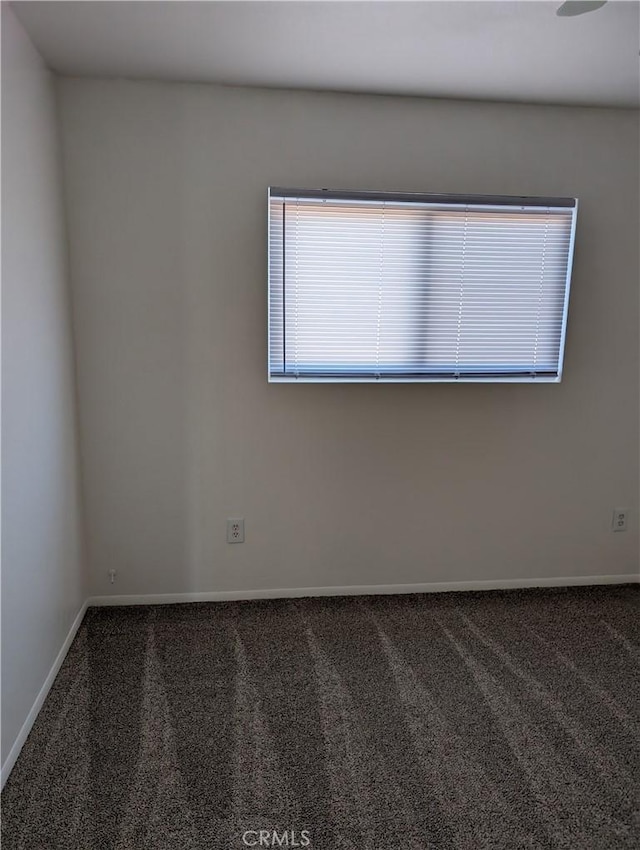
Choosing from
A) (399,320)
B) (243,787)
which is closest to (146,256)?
(399,320)

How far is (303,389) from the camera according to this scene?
278 centimetres

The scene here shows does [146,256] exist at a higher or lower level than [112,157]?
lower

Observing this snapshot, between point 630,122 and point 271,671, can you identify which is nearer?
point 271,671

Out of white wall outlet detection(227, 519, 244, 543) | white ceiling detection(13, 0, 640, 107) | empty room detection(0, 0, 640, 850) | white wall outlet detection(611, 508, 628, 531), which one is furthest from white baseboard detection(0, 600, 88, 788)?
white wall outlet detection(611, 508, 628, 531)

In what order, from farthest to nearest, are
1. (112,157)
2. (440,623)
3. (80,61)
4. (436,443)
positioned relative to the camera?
(436,443)
(440,623)
(112,157)
(80,61)

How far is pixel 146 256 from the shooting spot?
2594 millimetres

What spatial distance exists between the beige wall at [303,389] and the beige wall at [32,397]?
0.66ft

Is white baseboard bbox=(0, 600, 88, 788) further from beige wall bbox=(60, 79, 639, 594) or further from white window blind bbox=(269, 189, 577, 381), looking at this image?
white window blind bbox=(269, 189, 577, 381)

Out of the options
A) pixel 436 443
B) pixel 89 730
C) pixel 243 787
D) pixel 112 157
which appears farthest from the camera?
pixel 436 443

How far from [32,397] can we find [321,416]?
1.26 metres

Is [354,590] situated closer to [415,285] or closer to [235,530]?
[235,530]

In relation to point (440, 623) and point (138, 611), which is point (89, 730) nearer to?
point (138, 611)

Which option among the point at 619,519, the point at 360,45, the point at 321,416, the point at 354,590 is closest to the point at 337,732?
the point at 354,590

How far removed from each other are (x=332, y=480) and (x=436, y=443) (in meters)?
0.55
